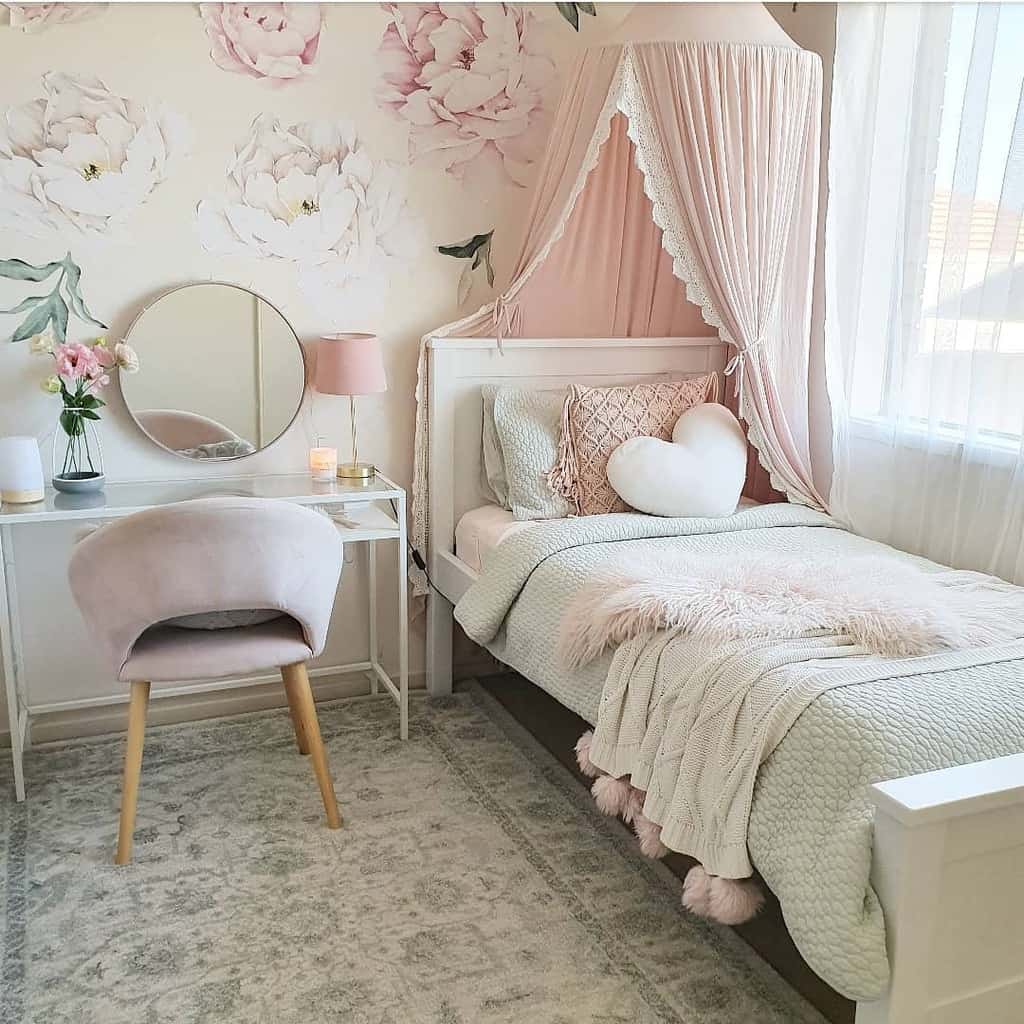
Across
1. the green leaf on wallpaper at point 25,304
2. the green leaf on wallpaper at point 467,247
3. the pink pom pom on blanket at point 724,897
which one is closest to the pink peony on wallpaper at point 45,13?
the green leaf on wallpaper at point 25,304

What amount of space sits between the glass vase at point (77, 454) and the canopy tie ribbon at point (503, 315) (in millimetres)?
1233

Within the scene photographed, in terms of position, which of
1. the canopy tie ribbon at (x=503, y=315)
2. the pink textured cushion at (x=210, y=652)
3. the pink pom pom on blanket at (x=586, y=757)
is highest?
the canopy tie ribbon at (x=503, y=315)

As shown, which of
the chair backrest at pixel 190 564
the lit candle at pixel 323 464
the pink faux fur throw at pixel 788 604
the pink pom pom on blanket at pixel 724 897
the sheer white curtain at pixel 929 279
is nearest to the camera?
the pink pom pom on blanket at pixel 724 897

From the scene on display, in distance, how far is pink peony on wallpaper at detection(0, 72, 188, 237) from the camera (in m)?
2.83

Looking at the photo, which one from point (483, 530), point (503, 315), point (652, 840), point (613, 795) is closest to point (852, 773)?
point (652, 840)

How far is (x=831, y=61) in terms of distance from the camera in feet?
10.6

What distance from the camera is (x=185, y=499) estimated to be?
2918 mm

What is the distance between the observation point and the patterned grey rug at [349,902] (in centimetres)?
202

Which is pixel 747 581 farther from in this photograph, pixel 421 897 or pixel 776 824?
pixel 421 897

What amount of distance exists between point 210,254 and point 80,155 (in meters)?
0.42

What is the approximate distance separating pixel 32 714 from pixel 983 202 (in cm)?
296

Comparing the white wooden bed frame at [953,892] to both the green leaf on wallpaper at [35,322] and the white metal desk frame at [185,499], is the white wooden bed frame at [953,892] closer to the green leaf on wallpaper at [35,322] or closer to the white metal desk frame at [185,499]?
the white metal desk frame at [185,499]

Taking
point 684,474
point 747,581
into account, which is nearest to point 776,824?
point 747,581

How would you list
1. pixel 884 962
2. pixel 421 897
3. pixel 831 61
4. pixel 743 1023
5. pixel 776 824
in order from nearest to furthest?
pixel 884 962
pixel 776 824
pixel 743 1023
pixel 421 897
pixel 831 61
